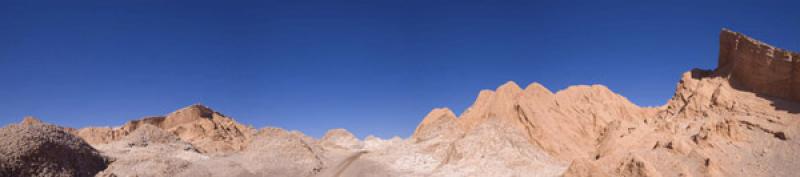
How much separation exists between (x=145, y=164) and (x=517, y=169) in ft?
66.8

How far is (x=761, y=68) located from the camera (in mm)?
22609

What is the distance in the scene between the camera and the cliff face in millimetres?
21484

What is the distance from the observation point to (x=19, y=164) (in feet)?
68.1

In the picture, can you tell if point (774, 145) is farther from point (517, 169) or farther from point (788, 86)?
point (517, 169)

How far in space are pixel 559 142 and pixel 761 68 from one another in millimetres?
11844

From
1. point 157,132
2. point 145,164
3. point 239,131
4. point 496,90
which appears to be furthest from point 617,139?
point 239,131

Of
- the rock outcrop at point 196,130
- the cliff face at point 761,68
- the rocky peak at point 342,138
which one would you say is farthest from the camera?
the rocky peak at point 342,138

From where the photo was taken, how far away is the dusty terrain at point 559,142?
18.0 m

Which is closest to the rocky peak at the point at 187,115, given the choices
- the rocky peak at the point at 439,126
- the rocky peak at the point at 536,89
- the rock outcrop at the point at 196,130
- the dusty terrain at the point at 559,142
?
the rock outcrop at the point at 196,130

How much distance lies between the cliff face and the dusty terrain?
5cm

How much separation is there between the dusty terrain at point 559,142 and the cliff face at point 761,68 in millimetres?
47

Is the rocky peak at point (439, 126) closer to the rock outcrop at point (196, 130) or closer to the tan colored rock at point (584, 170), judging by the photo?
the rock outcrop at point (196, 130)

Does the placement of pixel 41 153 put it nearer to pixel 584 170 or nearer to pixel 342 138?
pixel 584 170

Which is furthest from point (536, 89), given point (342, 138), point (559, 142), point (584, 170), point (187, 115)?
point (342, 138)
